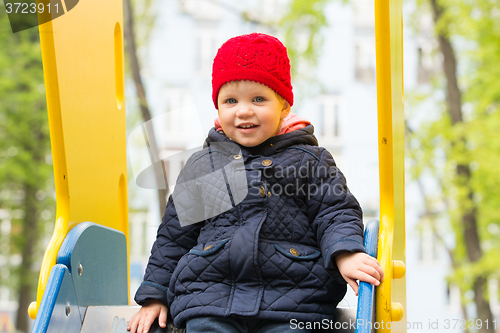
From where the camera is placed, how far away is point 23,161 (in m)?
8.06

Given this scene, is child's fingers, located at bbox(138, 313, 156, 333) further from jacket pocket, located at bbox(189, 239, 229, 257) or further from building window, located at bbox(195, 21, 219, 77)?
building window, located at bbox(195, 21, 219, 77)

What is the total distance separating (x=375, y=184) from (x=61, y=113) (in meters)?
4.74

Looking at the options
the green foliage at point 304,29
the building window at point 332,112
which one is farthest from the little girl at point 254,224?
the building window at point 332,112

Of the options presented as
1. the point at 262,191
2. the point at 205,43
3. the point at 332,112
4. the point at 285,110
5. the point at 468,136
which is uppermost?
the point at 205,43

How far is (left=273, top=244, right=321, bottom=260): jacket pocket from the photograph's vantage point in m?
1.39

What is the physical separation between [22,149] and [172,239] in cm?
751

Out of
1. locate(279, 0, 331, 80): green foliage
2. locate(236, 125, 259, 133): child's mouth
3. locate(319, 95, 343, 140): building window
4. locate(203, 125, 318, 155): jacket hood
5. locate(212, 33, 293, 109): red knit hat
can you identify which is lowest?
locate(203, 125, 318, 155): jacket hood

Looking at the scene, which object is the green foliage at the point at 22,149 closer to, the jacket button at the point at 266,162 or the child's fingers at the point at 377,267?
the jacket button at the point at 266,162

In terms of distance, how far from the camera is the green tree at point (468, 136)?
22.9ft

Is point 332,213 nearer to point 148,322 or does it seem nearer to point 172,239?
point 172,239

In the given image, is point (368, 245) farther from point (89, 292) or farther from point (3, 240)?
point (3, 240)

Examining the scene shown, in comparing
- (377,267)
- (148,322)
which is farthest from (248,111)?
(148,322)

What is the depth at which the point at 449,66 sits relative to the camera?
7.64m

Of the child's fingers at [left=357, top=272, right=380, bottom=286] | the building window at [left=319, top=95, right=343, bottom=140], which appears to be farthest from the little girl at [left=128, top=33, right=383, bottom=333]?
the building window at [left=319, top=95, right=343, bottom=140]
